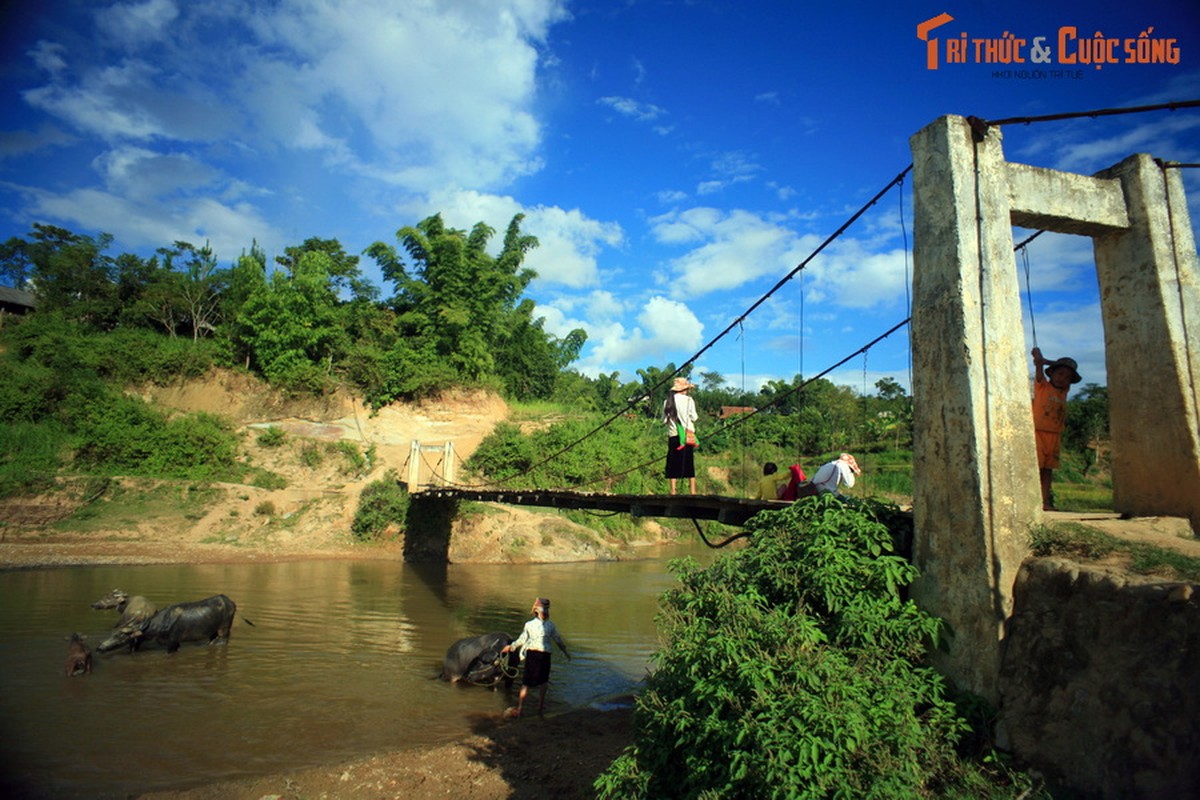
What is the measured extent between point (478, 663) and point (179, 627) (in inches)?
147

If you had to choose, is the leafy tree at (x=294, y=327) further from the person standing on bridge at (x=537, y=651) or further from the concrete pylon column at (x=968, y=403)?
the concrete pylon column at (x=968, y=403)

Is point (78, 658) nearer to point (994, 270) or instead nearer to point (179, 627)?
point (179, 627)

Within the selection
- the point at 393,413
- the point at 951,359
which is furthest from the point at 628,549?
the point at 951,359

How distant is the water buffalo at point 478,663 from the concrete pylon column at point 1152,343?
19.2 ft

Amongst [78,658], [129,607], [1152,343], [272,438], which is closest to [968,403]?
[1152,343]

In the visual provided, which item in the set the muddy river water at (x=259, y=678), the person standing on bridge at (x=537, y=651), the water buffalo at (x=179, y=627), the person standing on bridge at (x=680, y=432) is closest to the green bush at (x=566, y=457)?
the muddy river water at (x=259, y=678)

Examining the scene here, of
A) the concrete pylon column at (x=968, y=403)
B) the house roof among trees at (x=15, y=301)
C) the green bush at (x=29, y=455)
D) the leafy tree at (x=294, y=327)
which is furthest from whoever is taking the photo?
the house roof among trees at (x=15, y=301)

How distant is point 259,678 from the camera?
22.5 ft

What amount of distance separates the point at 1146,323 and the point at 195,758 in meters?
7.54

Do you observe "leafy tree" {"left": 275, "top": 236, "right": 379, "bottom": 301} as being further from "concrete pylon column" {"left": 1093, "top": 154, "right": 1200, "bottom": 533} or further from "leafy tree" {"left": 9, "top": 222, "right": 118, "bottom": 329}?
"concrete pylon column" {"left": 1093, "top": 154, "right": 1200, "bottom": 533}

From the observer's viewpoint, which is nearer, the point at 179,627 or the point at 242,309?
the point at 179,627

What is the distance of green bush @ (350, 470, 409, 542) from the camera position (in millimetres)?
17453

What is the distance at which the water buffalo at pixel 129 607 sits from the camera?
306 inches

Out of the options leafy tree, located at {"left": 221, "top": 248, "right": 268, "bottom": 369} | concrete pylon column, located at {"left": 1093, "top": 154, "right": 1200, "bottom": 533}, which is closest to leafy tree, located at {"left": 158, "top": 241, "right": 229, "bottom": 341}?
leafy tree, located at {"left": 221, "top": 248, "right": 268, "bottom": 369}
